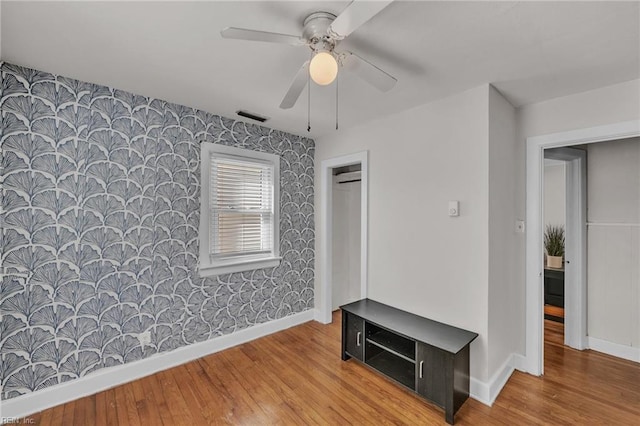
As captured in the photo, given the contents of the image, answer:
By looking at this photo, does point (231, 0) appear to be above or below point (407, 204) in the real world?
above

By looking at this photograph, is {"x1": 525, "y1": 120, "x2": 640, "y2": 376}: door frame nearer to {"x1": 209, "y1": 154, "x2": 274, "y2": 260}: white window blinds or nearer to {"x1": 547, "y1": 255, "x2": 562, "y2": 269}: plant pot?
{"x1": 547, "y1": 255, "x2": 562, "y2": 269}: plant pot

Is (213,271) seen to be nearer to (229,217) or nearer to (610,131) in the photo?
(229,217)

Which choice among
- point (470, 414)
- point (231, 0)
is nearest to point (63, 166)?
point (231, 0)

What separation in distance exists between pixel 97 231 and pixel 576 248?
4.74m

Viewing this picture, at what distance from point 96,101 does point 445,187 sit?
3.09m

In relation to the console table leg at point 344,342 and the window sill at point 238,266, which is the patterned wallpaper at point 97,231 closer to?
the window sill at point 238,266

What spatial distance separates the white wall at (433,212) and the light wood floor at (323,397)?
50 centimetres

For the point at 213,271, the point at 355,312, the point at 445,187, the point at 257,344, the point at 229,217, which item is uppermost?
the point at 445,187

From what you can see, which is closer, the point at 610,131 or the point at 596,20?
the point at 596,20

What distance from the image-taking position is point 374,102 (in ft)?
A: 8.75

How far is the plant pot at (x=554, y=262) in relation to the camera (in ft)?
12.7

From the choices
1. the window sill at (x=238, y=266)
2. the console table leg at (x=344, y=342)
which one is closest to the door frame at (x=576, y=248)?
the console table leg at (x=344, y=342)

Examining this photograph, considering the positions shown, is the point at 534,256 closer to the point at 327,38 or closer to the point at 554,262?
the point at 554,262

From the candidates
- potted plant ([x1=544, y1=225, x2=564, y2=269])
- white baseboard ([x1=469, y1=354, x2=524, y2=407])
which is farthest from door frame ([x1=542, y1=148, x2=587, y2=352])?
white baseboard ([x1=469, y1=354, x2=524, y2=407])
